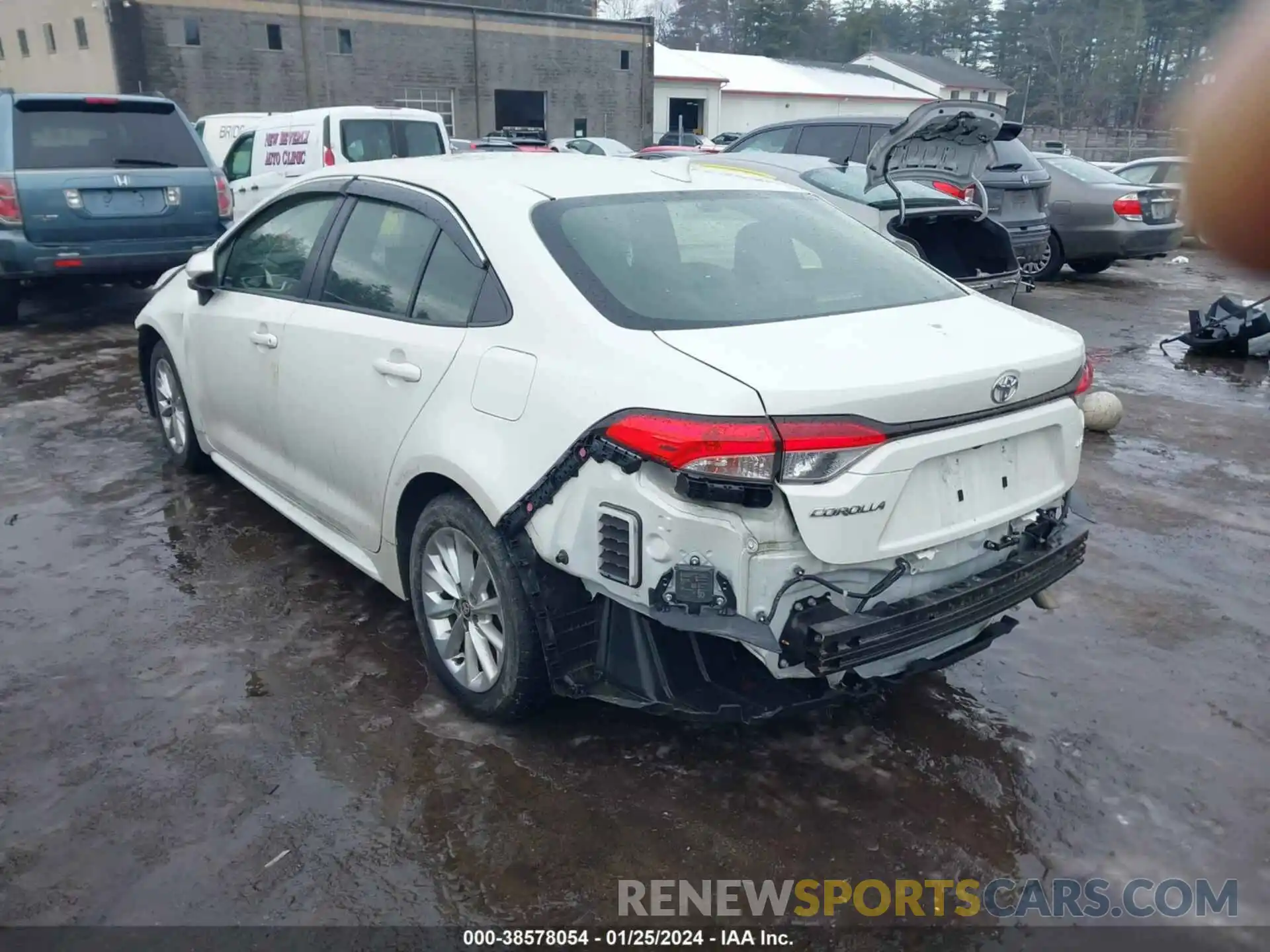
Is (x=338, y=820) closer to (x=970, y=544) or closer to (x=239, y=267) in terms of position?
(x=970, y=544)

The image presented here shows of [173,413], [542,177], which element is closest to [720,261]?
[542,177]

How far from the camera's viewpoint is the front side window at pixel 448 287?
3285 mm

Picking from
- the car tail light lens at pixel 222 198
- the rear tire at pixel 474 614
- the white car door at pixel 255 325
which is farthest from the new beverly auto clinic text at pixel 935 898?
the car tail light lens at pixel 222 198

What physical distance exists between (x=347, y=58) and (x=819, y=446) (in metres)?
38.0

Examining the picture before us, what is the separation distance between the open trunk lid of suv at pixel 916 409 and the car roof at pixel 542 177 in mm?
906

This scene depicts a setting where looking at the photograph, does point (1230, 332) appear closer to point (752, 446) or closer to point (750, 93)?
point (752, 446)

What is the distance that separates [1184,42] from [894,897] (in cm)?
235

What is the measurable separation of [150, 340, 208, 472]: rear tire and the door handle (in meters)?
2.14

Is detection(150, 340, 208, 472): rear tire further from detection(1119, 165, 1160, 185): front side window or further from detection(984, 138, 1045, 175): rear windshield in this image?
detection(1119, 165, 1160, 185): front side window

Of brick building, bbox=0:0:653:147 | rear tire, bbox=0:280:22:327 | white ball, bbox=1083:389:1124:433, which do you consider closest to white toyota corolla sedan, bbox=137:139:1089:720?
white ball, bbox=1083:389:1124:433

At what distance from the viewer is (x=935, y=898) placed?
2.63 meters

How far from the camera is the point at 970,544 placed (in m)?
2.93

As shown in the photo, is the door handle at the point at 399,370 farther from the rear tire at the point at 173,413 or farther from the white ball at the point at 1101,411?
the white ball at the point at 1101,411

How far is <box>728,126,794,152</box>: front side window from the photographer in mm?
11094
